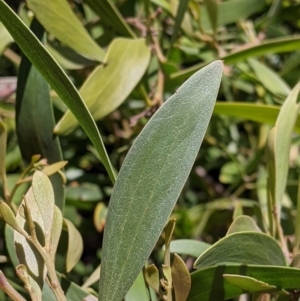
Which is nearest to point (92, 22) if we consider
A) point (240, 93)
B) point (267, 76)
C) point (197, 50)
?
point (197, 50)

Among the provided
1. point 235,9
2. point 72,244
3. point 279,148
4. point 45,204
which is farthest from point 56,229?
point 235,9

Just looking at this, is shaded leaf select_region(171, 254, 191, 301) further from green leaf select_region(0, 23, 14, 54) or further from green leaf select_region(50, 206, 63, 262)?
green leaf select_region(0, 23, 14, 54)

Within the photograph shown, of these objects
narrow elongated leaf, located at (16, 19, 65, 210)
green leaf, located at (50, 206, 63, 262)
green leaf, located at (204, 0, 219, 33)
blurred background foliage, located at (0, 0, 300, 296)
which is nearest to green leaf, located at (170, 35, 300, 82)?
blurred background foliage, located at (0, 0, 300, 296)

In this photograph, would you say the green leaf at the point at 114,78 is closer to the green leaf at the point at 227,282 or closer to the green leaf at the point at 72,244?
the green leaf at the point at 72,244

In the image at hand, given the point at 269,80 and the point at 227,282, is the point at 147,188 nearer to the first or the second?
the point at 227,282

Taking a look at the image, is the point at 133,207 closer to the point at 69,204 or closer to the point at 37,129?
the point at 37,129

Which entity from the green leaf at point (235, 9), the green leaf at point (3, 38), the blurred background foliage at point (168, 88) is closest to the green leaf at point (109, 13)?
the blurred background foliage at point (168, 88)

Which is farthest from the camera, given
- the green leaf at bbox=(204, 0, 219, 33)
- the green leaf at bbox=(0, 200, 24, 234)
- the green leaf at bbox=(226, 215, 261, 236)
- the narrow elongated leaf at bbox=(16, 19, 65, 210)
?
the green leaf at bbox=(204, 0, 219, 33)
